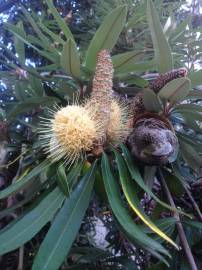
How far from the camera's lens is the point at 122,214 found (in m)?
0.62

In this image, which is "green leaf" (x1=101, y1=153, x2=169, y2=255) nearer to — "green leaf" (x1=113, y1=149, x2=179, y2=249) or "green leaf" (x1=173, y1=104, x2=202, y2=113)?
"green leaf" (x1=113, y1=149, x2=179, y2=249)

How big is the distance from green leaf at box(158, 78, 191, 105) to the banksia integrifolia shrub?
0.05 metres

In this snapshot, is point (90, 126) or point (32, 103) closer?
point (90, 126)

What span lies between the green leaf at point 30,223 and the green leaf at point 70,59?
0.27m

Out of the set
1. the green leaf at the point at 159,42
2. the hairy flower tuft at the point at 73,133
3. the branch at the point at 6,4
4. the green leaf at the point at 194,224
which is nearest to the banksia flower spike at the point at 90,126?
the hairy flower tuft at the point at 73,133

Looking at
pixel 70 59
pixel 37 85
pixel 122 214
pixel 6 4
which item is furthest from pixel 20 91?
pixel 6 4

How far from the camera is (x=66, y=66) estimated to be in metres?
0.78

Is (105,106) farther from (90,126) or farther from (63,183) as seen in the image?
(63,183)

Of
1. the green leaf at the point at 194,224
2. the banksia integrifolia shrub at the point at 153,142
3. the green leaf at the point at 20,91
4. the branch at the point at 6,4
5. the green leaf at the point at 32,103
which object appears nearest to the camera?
the banksia integrifolia shrub at the point at 153,142

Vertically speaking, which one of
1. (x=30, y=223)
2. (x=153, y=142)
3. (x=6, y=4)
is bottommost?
(x=30, y=223)

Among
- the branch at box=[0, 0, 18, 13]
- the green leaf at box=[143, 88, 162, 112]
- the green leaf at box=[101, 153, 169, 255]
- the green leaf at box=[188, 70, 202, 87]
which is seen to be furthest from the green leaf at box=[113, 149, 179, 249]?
the branch at box=[0, 0, 18, 13]

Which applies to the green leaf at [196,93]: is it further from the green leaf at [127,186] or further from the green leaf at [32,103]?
the green leaf at [32,103]

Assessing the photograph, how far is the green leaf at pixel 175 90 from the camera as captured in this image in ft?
2.27

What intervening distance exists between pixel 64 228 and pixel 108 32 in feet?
1.35
